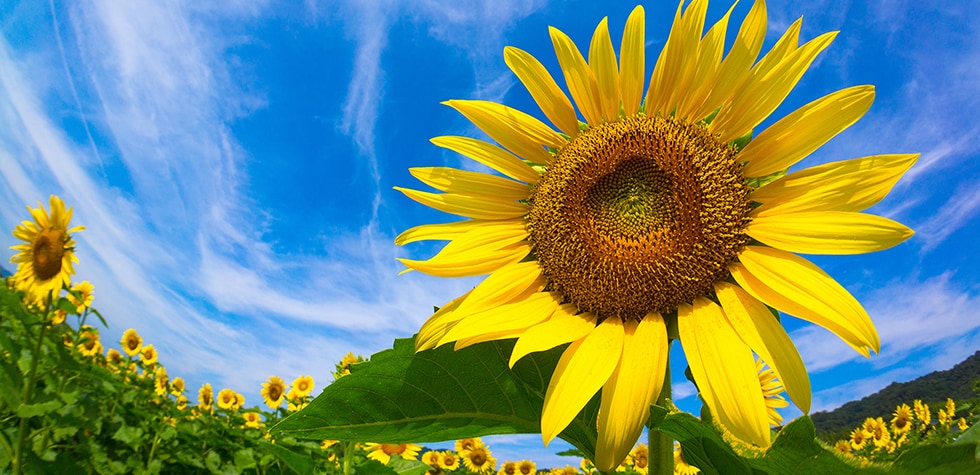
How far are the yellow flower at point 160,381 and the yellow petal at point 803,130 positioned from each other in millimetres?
9880

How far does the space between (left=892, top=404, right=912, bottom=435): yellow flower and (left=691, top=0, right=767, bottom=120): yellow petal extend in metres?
12.1

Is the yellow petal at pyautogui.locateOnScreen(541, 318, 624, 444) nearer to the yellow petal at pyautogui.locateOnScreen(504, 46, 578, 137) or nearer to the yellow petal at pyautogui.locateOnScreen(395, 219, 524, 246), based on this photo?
the yellow petal at pyautogui.locateOnScreen(395, 219, 524, 246)

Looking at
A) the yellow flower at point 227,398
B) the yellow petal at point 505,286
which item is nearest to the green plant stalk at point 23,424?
the yellow petal at point 505,286

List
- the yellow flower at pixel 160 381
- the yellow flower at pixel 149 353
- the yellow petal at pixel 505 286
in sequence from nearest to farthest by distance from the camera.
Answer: the yellow petal at pixel 505 286
the yellow flower at pixel 160 381
the yellow flower at pixel 149 353

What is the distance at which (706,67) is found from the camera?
1.81 m

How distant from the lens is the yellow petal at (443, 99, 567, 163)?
2.12m

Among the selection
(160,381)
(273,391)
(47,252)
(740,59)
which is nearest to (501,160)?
(740,59)

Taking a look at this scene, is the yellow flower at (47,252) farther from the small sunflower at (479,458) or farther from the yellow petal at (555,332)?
the yellow petal at (555,332)

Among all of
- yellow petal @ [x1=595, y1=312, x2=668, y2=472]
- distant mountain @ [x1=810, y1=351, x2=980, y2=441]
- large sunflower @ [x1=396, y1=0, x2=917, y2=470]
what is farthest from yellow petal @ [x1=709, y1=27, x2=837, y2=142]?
distant mountain @ [x1=810, y1=351, x2=980, y2=441]

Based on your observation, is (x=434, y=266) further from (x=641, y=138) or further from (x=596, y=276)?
(x=641, y=138)

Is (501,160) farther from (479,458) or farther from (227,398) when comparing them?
(227,398)

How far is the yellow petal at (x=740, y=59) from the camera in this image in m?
1.72

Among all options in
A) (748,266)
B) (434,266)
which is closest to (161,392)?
(434,266)

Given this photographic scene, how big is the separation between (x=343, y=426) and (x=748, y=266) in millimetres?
1209
